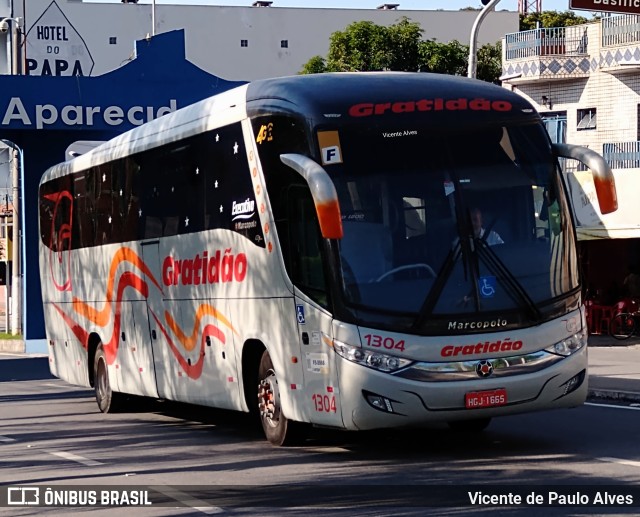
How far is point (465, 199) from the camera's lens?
1201 centimetres

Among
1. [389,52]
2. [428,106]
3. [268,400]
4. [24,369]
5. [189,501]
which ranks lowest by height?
[24,369]

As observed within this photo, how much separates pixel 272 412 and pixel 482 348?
2.55m

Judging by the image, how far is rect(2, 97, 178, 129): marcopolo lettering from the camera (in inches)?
1294

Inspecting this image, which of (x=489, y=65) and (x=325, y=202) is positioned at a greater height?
(x=489, y=65)

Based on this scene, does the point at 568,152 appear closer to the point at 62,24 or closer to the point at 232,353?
the point at 232,353

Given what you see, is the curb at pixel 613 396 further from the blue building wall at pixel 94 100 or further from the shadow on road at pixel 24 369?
the blue building wall at pixel 94 100

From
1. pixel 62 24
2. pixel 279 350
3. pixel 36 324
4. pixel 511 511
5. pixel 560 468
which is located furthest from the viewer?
pixel 62 24

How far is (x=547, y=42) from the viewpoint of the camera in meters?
38.7

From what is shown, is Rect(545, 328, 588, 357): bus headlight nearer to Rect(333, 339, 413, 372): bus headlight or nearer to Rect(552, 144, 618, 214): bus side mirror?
Rect(552, 144, 618, 214): bus side mirror

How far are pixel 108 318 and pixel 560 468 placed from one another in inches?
335

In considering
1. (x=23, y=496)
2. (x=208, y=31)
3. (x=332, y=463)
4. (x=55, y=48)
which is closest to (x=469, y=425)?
(x=332, y=463)

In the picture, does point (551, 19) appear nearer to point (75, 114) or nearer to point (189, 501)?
point (75, 114)

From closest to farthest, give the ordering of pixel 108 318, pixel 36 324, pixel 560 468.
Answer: pixel 560 468 → pixel 108 318 → pixel 36 324

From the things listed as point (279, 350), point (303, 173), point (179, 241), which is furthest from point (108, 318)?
point (303, 173)
